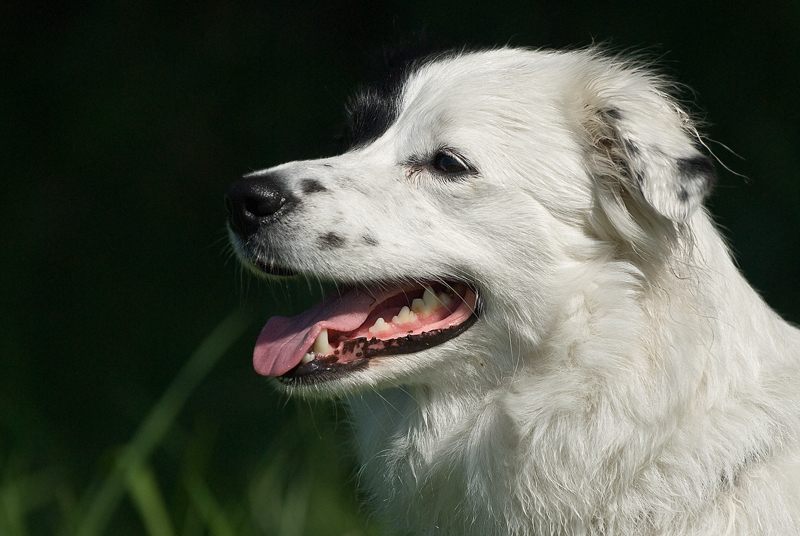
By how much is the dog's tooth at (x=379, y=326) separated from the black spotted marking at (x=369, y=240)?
0.82ft

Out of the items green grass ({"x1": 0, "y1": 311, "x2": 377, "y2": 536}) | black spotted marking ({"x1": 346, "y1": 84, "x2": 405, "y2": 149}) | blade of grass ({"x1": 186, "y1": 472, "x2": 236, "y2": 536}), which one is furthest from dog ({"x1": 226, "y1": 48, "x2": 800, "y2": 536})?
blade of grass ({"x1": 186, "y1": 472, "x2": 236, "y2": 536})

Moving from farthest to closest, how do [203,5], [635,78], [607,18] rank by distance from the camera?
[203,5]
[607,18]
[635,78]

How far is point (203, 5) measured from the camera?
21.5 ft

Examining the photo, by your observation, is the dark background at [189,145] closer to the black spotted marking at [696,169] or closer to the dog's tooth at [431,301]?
the dog's tooth at [431,301]

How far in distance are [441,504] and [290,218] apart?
101 cm

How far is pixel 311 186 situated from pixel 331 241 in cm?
19

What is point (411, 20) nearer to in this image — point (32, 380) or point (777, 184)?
point (777, 184)

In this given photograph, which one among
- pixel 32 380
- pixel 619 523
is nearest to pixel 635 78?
pixel 619 523

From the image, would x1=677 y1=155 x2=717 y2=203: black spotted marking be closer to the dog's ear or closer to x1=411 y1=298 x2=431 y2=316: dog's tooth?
the dog's ear

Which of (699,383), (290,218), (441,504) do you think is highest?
(290,218)

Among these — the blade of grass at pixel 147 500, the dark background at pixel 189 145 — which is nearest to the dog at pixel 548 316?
the blade of grass at pixel 147 500

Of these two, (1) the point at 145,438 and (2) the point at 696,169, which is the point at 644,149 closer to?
(2) the point at 696,169

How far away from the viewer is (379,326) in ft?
8.29

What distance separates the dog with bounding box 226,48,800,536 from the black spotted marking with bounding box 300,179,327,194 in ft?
0.04
